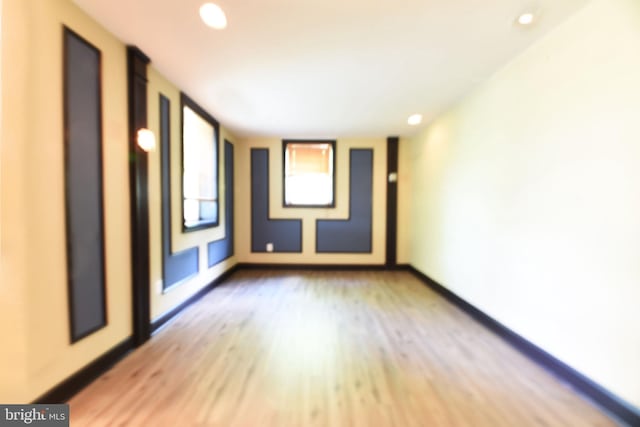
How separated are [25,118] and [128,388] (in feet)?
5.27

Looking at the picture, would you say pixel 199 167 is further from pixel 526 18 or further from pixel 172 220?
pixel 526 18

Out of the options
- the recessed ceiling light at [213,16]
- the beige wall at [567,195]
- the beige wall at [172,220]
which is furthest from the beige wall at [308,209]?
the recessed ceiling light at [213,16]

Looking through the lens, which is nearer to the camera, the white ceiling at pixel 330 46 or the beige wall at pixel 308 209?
the white ceiling at pixel 330 46

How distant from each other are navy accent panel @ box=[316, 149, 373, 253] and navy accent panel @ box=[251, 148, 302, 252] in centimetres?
42

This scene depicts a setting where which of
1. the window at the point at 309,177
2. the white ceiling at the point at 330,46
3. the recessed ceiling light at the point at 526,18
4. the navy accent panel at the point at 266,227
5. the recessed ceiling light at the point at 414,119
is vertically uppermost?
the recessed ceiling light at the point at 526,18

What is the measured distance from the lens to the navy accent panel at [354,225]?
190 inches

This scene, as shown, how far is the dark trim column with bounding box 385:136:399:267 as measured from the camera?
15.6ft

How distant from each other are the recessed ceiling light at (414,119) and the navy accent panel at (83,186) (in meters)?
3.26

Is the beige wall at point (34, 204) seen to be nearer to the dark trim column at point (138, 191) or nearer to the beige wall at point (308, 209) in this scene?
the dark trim column at point (138, 191)

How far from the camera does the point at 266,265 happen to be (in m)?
4.87

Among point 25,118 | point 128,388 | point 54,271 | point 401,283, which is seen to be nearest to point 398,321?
point 401,283

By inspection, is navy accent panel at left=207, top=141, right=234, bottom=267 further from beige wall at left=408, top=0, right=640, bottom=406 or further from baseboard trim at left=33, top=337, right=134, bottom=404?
beige wall at left=408, top=0, right=640, bottom=406

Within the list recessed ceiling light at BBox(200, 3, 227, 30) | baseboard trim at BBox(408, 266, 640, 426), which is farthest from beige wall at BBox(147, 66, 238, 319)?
baseboard trim at BBox(408, 266, 640, 426)

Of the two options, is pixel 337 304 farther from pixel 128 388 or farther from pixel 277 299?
pixel 128 388
